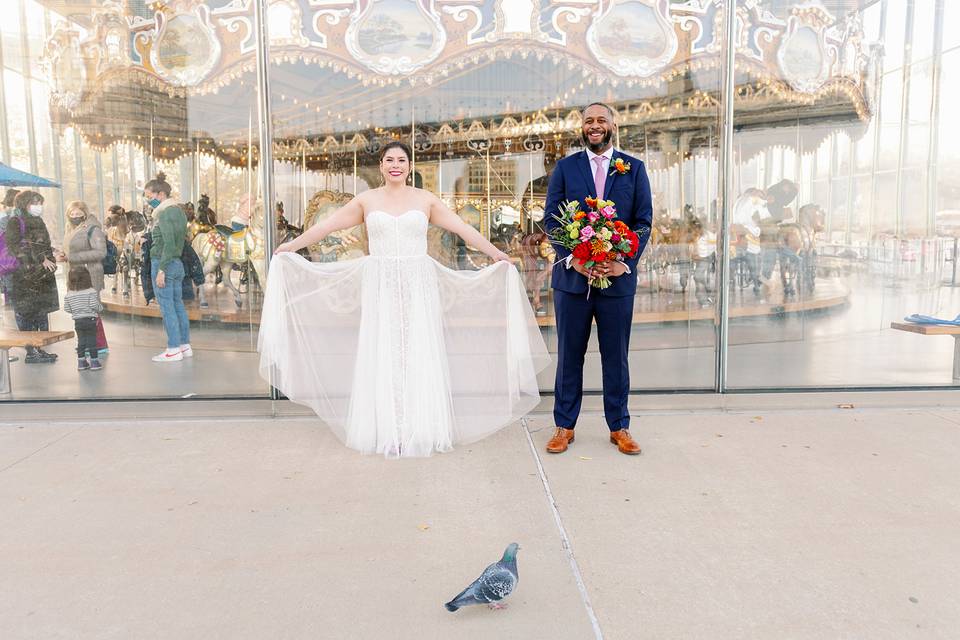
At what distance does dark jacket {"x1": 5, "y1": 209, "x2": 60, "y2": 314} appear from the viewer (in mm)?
5684

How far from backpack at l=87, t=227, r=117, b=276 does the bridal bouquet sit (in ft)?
13.9

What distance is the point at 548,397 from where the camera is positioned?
5426 millimetres

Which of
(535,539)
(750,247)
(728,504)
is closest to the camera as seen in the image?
(535,539)

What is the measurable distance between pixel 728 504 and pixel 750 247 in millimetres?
4218

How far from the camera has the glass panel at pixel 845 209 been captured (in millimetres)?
6336

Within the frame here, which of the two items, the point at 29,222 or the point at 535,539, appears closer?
the point at 535,539

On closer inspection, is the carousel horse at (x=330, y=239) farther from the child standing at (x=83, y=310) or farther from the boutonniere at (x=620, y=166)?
the boutonniere at (x=620, y=166)

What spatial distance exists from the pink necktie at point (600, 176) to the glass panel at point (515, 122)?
2.40 meters

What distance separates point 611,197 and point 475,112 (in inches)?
148

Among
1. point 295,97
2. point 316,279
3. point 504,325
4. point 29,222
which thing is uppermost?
point 295,97

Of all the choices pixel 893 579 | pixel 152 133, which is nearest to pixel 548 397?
pixel 893 579

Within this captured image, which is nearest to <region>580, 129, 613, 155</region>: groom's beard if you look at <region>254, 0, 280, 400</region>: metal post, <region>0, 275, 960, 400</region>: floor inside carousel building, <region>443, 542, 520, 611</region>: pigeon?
<region>0, 275, 960, 400</region>: floor inside carousel building

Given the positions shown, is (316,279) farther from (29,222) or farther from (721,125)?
(721,125)

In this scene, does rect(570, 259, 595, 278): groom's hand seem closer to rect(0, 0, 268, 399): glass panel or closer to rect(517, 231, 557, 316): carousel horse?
rect(0, 0, 268, 399): glass panel
